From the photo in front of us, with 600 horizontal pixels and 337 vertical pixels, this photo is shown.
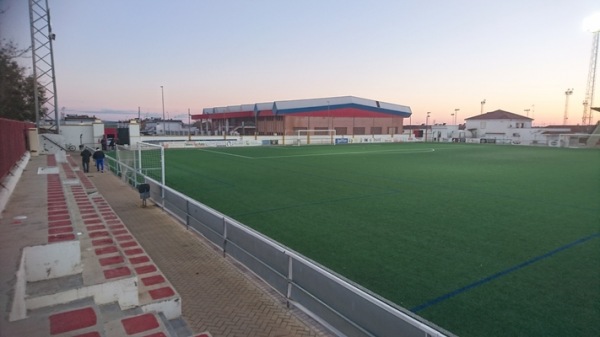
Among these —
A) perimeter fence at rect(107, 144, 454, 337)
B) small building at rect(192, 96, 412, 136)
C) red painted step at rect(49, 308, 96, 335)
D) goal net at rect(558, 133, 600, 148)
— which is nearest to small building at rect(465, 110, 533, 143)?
small building at rect(192, 96, 412, 136)

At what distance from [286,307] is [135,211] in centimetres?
744

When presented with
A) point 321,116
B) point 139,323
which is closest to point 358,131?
point 321,116

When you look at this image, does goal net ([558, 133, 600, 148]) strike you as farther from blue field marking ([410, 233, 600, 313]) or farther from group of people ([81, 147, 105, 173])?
group of people ([81, 147, 105, 173])

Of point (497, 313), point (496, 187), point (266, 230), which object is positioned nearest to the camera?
point (497, 313)

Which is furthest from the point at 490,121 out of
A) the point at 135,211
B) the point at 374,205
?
the point at 135,211

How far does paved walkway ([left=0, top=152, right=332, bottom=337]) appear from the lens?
4.36 metres

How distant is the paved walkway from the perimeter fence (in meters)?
0.18

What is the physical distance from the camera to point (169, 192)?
1016 cm

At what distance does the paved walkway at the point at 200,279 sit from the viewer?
4.36m

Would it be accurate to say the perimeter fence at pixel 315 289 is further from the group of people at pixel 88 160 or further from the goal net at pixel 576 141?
the goal net at pixel 576 141

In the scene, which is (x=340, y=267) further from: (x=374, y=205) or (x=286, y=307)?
(x=374, y=205)

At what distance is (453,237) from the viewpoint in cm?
813

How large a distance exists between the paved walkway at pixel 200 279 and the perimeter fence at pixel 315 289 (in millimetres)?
178

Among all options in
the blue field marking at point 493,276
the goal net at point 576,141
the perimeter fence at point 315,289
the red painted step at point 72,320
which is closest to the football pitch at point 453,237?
the blue field marking at point 493,276
